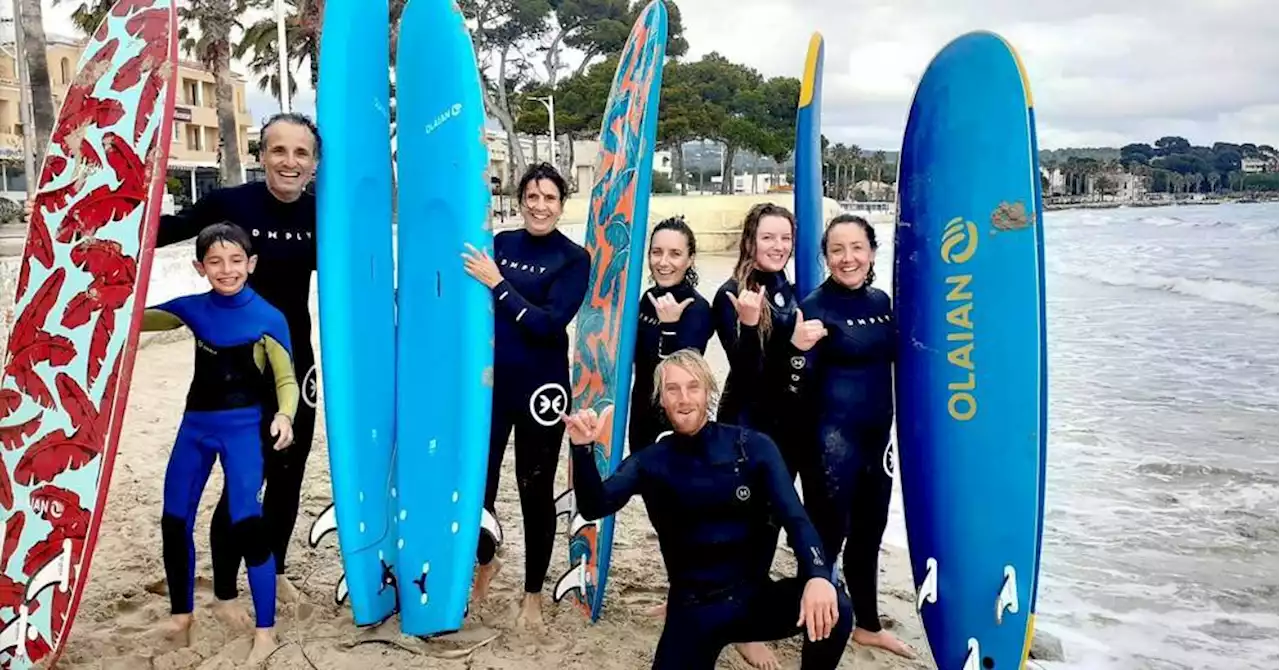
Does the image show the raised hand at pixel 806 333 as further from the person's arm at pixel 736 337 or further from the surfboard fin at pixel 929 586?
the surfboard fin at pixel 929 586

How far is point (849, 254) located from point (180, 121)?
32440mm

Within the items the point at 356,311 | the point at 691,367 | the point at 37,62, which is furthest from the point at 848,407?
the point at 37,62

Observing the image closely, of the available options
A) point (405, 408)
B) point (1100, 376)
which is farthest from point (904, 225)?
point (1100, 376)

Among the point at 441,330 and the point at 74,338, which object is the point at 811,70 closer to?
the point at 441,330

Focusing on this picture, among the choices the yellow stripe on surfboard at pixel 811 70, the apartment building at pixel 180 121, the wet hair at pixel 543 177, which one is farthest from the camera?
the apartment building at pixel 180 121

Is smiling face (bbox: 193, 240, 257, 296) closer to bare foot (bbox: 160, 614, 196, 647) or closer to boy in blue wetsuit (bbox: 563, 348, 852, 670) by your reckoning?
bare foot (bbox: 160, 614, 196, 647)

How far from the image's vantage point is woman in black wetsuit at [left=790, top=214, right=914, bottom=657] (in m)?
2.74

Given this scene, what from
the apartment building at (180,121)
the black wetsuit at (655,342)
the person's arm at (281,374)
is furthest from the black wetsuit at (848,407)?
the apartment building at (180,121)

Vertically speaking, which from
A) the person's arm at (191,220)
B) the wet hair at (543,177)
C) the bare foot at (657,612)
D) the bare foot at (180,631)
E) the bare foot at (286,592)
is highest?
the wet hair at (543,177)

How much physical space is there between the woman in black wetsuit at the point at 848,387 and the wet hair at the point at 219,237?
5.37ft

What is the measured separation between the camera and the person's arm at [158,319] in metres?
2.68

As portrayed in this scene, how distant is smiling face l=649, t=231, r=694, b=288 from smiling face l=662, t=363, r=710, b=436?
845 millimetres

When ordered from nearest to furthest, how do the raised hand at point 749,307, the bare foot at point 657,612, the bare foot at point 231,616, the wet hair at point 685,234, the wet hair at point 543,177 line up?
the raised hand at point 749,307, the bare foot at point 231,616, the wet hair at point 543,177, the wet hair at point 685,234, the bare foot at point 657,612

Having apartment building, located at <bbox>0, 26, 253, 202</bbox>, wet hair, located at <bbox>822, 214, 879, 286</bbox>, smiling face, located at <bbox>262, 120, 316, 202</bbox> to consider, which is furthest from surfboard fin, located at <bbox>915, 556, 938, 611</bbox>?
apartment building, located at <bbox>0, 26, 253, 202</bbox>
